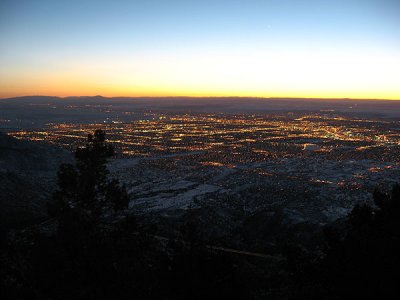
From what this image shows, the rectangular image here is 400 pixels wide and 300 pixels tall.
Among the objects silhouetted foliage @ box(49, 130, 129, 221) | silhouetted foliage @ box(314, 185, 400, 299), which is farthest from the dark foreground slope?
silhouetted foliage @ box(314, 185, 400, 299)

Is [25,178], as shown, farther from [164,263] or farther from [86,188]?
[164,263]

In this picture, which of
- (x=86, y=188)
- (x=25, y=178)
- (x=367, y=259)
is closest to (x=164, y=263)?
(x=86, y=188)

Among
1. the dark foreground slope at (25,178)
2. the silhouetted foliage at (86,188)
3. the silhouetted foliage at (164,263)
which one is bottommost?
the dark foreground slope at (25,178)


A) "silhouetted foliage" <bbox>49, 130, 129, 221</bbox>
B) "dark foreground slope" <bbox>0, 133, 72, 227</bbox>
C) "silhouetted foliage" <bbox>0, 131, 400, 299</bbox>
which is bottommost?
"dark foreground slope" <bbox>0, 133, 72, 227</bbox>

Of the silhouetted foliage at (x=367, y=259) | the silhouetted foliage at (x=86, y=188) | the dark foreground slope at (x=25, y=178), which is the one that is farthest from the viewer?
the dark foreground slope at (x=25, y=178)

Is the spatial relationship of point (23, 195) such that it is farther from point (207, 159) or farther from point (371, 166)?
point (371, 166)

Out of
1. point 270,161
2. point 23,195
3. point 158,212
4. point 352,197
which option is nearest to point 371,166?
point 270,161

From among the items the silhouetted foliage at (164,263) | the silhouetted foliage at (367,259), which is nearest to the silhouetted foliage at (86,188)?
the silhouetted foliage at (164,263)

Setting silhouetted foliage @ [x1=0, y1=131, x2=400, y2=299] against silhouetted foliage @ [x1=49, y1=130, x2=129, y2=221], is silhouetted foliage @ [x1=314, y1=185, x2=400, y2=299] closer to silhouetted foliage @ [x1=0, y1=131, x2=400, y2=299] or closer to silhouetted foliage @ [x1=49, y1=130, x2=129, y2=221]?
silhouetted foliage @ [x1=0, y1=131, x2=400, y2=299]

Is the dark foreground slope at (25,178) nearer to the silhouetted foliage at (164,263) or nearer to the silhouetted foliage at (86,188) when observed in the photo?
the silhouetted foliage at (86,188)
